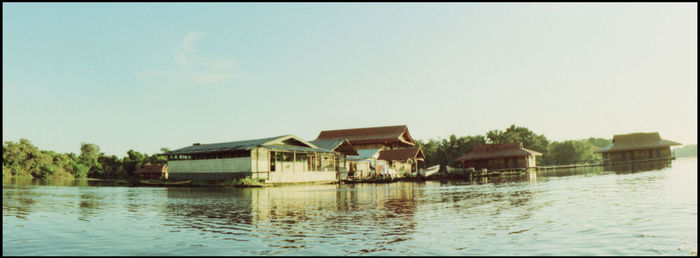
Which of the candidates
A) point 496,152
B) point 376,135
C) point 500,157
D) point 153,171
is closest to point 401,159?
point 376,135

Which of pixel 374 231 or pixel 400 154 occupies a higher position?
pixel 400 154

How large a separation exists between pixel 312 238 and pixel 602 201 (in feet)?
36.5

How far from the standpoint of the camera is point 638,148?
75.6m

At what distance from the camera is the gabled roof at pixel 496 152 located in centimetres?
6804

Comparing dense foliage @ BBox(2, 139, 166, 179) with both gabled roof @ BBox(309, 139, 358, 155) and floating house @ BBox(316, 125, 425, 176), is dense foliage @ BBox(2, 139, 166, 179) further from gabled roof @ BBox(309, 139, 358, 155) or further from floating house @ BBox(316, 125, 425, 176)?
gabled roof @ BBox(309, 139, 358, 155)

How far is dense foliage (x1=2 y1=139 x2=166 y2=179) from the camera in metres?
65.9

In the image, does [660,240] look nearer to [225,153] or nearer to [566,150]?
[225,153]

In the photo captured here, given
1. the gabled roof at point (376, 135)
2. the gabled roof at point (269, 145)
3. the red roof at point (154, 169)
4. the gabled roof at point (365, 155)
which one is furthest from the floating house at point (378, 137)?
the red roof at point (154, 169)

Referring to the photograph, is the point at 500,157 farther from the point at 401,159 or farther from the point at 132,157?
the point at 132,157

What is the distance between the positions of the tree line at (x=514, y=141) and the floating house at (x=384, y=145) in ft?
21.4

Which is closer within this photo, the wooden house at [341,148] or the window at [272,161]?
the window at [272,161]

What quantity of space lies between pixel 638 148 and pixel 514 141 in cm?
1938

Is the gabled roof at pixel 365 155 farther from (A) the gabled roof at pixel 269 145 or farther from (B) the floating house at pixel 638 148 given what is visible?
(B) the floating house at pixel 638 148

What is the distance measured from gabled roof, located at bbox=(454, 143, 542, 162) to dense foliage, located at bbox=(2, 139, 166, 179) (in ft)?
183
